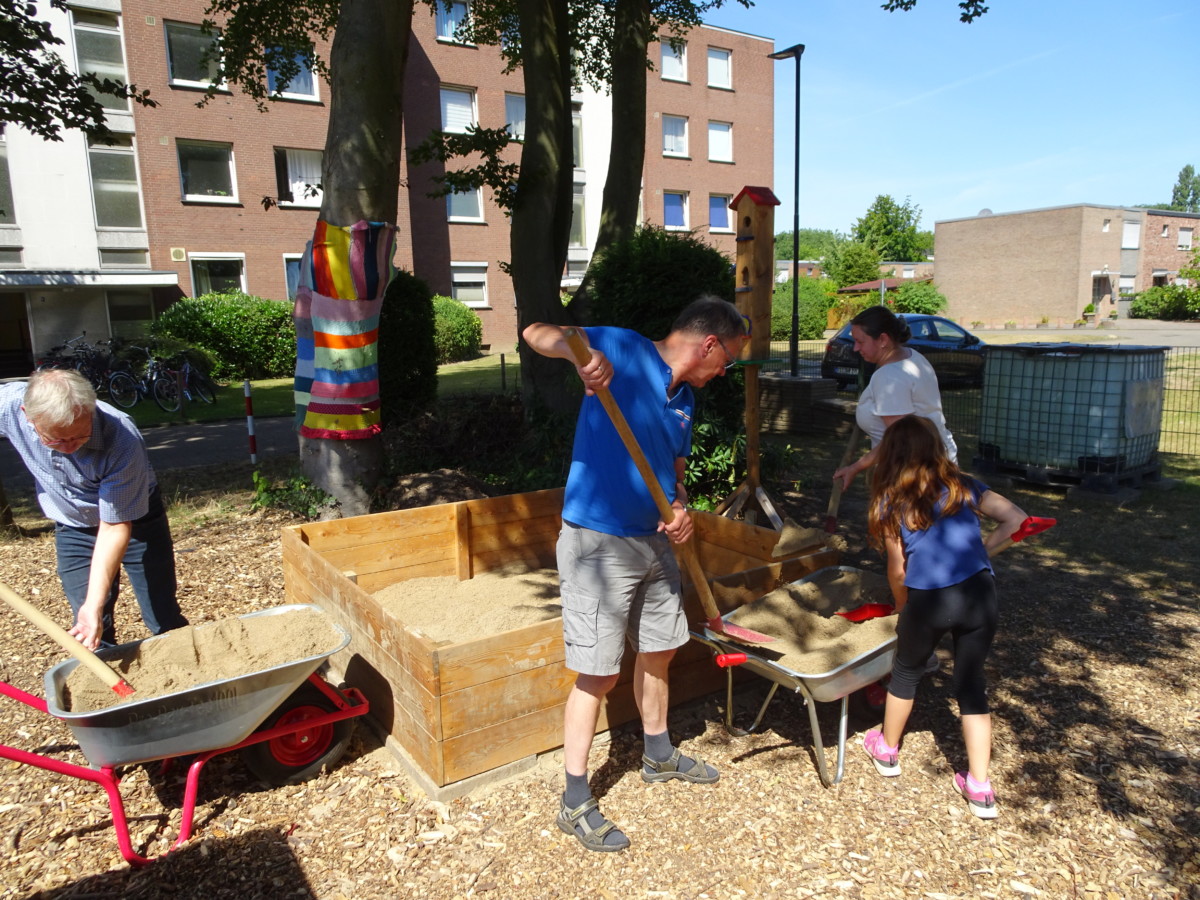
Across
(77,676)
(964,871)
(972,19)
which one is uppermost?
(972,19)

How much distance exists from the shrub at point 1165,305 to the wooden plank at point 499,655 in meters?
45.5

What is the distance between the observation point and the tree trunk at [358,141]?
21.5ft

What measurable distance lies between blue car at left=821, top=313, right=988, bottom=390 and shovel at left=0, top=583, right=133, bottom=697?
11322 mm

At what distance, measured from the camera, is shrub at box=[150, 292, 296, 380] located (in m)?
20.9

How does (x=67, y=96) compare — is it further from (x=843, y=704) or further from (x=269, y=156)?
(x=269, y=156)

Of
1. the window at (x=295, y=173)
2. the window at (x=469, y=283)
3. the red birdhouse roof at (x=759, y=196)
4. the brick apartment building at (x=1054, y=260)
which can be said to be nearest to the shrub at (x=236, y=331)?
the window at (x=295, y=173)

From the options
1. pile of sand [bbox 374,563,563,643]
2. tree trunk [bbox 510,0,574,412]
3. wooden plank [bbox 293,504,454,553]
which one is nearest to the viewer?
pile of sand [bbox 374,563,563,643]

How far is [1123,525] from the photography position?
6.76 m

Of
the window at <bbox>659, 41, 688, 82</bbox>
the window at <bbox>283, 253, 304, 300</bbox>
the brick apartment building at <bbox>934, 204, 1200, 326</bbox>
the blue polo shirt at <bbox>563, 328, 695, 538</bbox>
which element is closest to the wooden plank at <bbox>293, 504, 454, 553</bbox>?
the blue polo shirt at <bbox>563, 328, 695, 538</bbox>

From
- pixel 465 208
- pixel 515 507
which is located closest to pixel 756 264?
pixel 515 507

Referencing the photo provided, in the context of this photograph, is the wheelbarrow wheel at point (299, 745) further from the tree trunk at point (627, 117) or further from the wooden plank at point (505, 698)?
the tree trunk at point (627, 117)

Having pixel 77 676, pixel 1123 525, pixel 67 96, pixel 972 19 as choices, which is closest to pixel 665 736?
pixel 77 676

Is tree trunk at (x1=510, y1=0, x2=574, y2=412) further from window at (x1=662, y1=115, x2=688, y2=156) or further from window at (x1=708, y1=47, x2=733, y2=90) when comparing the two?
window at (x1=708, y1=47, x2=733, y2=90)

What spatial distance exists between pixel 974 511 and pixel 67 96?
895 centimetres
